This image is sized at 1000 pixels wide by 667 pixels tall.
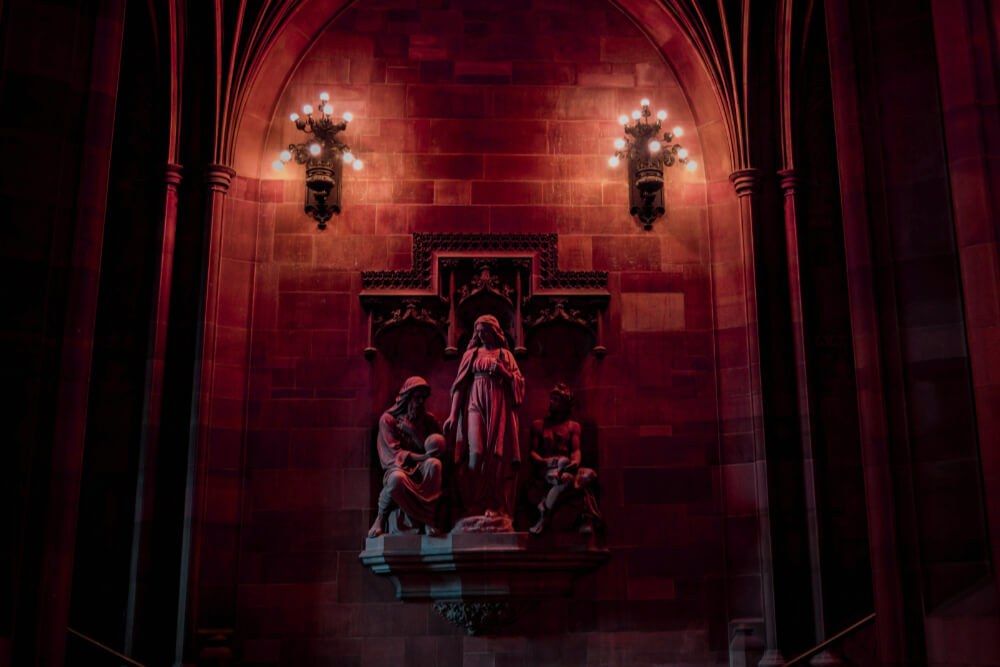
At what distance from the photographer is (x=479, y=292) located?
13.4 meters

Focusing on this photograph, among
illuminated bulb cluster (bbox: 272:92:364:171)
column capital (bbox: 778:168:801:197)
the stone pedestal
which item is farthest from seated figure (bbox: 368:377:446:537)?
column capital (bbox: 778:168:801:197)

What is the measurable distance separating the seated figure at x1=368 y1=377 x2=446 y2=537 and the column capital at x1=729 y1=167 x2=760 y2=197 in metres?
4.51

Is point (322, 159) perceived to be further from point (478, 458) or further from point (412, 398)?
point (478, 458)

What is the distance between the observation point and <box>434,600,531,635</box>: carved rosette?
39.8ft

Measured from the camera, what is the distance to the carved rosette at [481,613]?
39.8ft

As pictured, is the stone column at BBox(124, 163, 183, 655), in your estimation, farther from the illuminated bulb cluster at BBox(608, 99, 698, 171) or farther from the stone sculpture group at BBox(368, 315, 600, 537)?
the illuminated bulb cluster at BBox(608, 99, 698, 171)

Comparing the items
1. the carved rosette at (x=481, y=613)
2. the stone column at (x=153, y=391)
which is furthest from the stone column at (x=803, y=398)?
the stone column at (x=153, y=391)

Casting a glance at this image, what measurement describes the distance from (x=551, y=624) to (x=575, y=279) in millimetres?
4057

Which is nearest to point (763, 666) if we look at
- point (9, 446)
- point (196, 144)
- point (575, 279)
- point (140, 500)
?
point (575, 279)

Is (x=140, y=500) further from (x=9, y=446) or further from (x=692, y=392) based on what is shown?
(x=692, y=392)

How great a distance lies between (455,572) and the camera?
1205 centimetres

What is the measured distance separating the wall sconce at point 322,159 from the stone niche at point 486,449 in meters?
1.09

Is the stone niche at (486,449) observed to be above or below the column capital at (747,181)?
below

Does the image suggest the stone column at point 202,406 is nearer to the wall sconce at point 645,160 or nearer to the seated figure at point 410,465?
the seated figure at point 410,465
